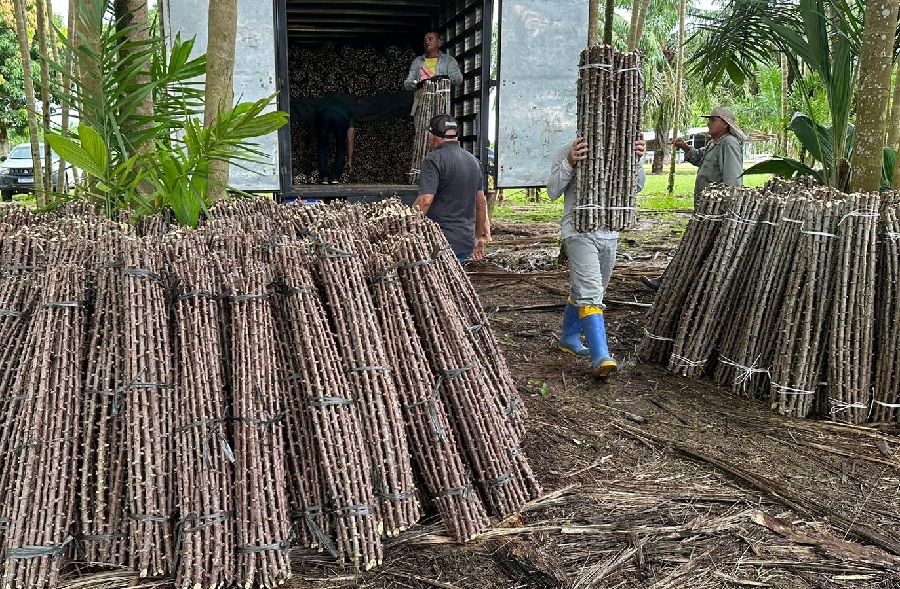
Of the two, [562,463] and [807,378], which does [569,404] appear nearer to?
[562,463]

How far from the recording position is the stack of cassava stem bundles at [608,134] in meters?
4.88

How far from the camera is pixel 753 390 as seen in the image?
4.82 meters

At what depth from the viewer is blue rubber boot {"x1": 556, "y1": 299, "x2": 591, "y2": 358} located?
565 cm

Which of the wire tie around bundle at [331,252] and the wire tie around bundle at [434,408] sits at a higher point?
the wire tie around bundle at [331,252]

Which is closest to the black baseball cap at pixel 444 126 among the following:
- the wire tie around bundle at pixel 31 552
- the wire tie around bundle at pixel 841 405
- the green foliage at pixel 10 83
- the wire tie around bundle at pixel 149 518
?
the wire tie around bundle at pixel 841 405

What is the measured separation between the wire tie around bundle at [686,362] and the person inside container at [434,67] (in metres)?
5.19

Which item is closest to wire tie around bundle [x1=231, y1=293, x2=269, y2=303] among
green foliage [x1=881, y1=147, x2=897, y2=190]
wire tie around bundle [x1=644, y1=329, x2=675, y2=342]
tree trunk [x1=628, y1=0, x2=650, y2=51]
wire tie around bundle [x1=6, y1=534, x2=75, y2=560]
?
wire tie around bundle [x1=6, y1=534, x2=75, y2=560]

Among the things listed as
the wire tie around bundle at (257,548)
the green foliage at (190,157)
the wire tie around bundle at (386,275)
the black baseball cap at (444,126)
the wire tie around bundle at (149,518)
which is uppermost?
the black baseball cap at (444,126)

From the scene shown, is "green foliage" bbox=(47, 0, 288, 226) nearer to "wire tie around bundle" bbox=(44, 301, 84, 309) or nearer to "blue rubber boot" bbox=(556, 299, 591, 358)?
"wire tie around bundle" bbox=(44, 301, 84, 309)

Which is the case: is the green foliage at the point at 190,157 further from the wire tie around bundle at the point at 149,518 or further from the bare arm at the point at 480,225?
the bare arm at the point at 480,225

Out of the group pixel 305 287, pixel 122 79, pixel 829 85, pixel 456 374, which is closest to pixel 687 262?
pixel 829 85

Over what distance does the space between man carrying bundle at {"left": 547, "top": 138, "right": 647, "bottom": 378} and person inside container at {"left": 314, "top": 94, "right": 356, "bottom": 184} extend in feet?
22.7

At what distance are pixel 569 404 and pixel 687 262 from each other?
1.52m

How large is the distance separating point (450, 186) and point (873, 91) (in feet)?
10.2
